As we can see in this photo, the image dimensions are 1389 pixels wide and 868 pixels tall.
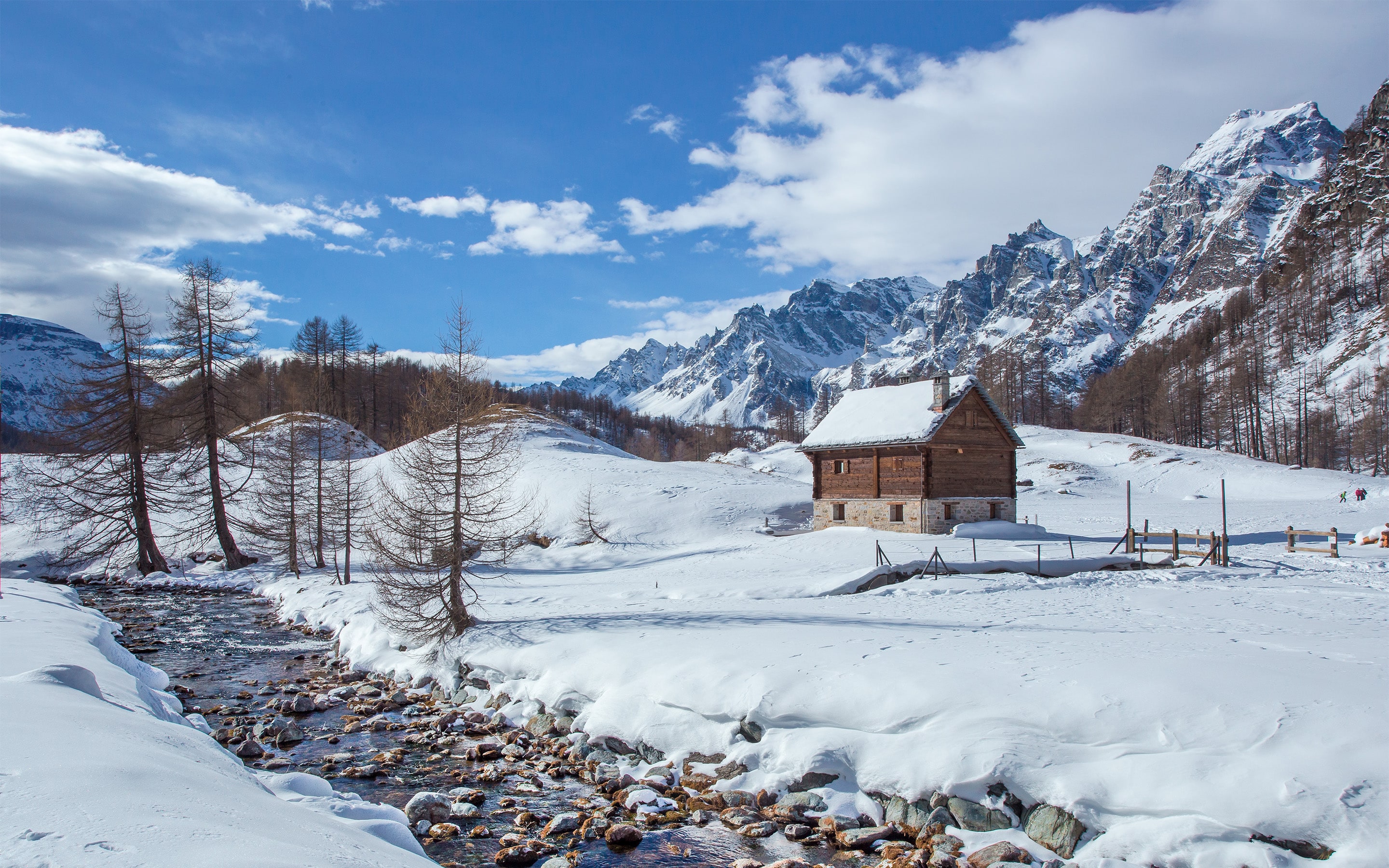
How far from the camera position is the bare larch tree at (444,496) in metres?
16.5

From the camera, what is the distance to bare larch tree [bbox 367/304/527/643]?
650 inches

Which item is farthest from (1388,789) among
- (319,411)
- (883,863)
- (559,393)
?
(559,393)

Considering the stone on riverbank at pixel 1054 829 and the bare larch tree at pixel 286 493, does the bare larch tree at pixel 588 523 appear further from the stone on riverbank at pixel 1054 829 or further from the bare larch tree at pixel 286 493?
the stone on riverbank at pixel 1054 829

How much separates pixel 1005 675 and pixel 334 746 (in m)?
11.2

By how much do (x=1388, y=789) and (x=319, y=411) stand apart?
38.8 m

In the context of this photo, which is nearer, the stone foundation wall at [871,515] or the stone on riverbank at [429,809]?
the stone on riverbank at [429,809]

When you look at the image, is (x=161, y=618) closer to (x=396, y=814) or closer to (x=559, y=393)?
(x=396, y=814)

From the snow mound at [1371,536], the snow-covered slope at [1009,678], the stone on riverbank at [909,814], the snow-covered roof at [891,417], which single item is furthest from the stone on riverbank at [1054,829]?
the snow mound at [1371,536]

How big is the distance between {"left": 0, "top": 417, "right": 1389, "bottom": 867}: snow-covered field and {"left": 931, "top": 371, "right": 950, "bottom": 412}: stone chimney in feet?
29.2

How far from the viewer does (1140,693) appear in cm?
927

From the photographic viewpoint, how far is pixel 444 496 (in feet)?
54.5

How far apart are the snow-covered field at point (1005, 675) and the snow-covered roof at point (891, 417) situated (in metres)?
7.49

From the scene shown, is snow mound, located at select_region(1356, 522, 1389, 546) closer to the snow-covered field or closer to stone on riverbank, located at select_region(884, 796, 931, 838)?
the snow-covered field

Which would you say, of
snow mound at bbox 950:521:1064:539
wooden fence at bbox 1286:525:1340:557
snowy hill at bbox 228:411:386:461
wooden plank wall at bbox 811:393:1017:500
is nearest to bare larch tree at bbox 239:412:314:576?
snowy hill at bbox 228:411:386:461
